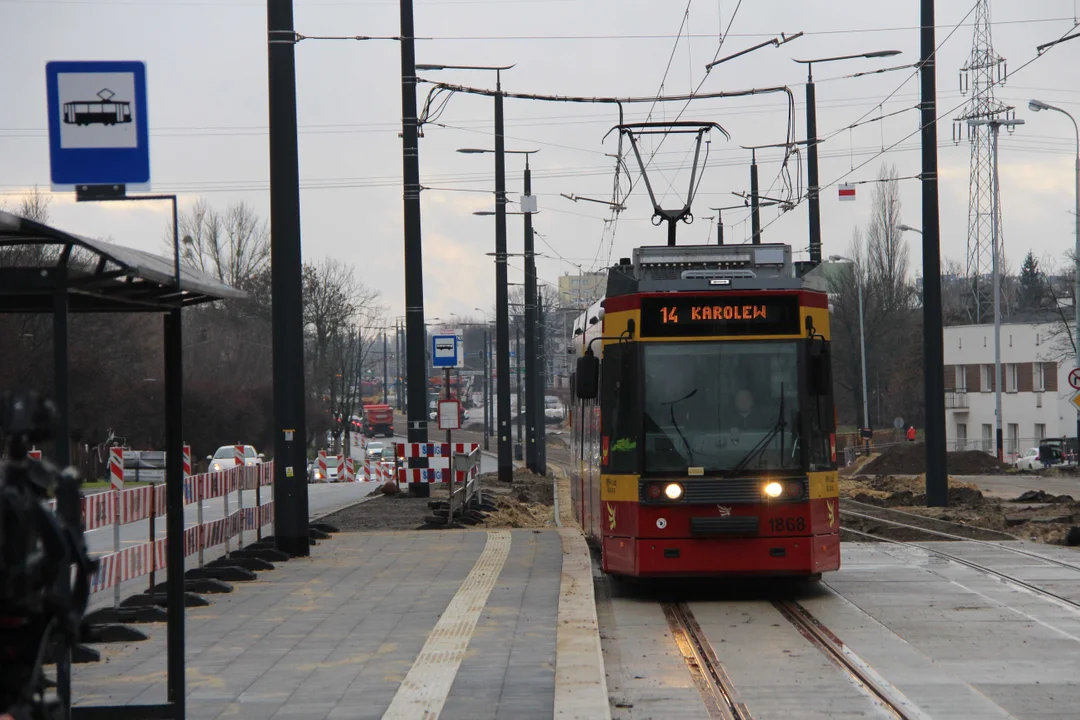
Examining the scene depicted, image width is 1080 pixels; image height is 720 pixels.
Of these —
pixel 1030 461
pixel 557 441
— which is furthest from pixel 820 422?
pixel 557 441

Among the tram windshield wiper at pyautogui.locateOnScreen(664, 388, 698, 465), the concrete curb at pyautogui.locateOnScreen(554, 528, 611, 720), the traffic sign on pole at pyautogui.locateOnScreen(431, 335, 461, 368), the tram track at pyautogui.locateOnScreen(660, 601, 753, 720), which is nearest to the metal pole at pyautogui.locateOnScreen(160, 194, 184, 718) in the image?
the concrete curb at pyautogui.locateOnScreen(554, 528, 611, 720)

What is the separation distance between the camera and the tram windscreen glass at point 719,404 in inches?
478

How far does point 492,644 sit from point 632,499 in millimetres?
3195

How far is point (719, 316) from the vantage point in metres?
12.5

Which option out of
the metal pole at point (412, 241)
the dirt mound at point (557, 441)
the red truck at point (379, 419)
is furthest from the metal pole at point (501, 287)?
the red truck at point (379, 419)

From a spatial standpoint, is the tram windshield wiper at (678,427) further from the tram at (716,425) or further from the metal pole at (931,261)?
the metal pole at (931,261)

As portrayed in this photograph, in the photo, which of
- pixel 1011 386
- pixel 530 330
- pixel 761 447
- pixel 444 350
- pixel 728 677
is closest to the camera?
pixel 728 677

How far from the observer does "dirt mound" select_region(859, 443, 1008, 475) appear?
48.7 meters

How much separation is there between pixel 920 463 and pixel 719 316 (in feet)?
125

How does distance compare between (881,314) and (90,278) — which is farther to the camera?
(881,314)

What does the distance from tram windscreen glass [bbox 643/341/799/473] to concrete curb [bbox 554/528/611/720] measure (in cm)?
149

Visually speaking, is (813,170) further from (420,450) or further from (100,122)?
(100,122)

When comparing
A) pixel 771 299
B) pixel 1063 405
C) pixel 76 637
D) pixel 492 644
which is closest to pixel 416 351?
pixel 771 299

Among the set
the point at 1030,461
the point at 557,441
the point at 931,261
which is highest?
the point at 931,261
